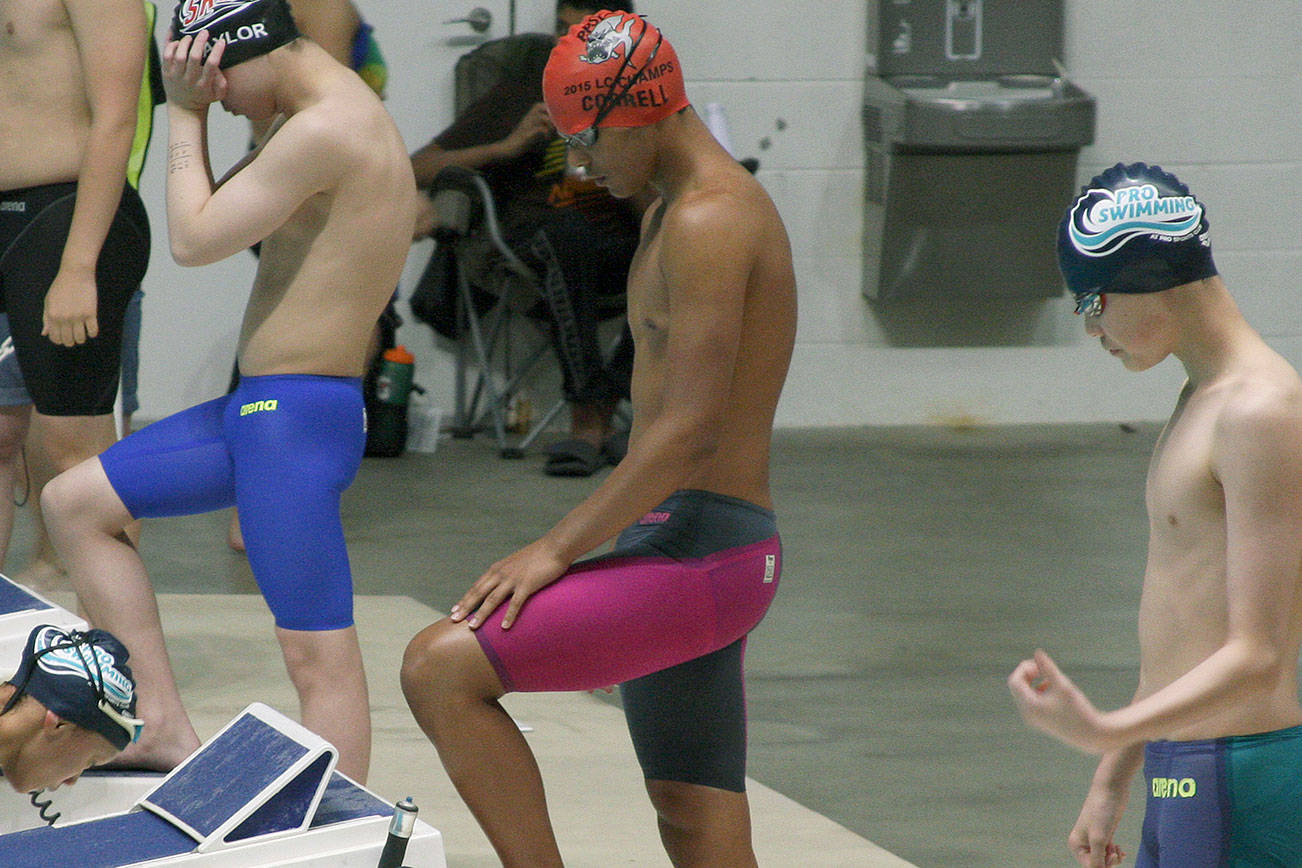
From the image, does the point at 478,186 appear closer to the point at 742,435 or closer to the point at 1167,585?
the point at 742,435

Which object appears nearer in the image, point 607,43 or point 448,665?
point 448,665

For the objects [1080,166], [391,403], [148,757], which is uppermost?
[148,757]

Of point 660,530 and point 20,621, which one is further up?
point 660,530

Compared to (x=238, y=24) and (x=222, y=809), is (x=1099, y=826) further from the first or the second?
(x=238, y=24)

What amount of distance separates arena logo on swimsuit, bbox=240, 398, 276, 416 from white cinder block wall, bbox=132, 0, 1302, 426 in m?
5.13

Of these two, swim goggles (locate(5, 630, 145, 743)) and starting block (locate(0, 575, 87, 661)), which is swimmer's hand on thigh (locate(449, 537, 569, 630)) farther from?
starting block (locate(0, 575, 87, 661))

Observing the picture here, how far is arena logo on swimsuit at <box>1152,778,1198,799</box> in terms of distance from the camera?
184 centimetres

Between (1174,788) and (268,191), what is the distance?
1594mm

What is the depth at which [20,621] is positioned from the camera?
2.79m

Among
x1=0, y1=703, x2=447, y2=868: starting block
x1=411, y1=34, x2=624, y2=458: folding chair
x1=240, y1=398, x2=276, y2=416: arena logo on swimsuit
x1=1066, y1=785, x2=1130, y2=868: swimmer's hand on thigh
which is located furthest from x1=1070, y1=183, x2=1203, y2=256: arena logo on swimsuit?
x1=411, y1=34, x2=624, y2=458: folding chair

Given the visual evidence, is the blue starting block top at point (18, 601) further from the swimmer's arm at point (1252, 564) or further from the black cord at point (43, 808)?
the swimmer's arm at point (1252, 564)

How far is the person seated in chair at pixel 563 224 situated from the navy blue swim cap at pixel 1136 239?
501cm

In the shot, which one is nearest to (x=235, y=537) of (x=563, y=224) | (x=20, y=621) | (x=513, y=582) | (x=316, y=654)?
(x=563, y=224)

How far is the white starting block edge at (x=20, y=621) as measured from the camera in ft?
9.00
